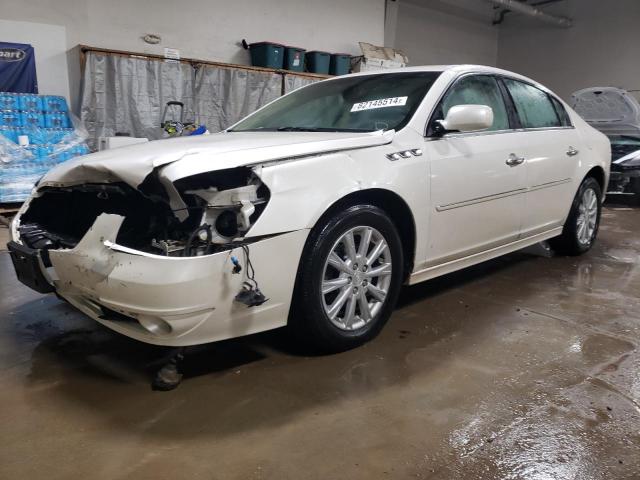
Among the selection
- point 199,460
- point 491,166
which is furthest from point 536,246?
point 199,460

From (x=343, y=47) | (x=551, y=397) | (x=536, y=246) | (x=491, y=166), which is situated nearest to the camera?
(x=551, y=397)

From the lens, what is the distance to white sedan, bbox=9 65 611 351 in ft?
6.11

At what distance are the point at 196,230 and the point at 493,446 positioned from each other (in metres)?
1.25

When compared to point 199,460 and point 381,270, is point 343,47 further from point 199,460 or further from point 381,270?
point 199,460

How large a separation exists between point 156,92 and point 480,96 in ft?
18.0

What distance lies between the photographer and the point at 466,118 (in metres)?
2.52

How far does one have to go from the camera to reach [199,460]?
163 cm

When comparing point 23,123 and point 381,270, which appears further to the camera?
point 23,123

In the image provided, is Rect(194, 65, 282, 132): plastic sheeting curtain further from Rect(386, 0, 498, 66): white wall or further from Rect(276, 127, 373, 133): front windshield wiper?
Rect(276, 127, 373, 133): front windshield wiper

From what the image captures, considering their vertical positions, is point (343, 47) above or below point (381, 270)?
above

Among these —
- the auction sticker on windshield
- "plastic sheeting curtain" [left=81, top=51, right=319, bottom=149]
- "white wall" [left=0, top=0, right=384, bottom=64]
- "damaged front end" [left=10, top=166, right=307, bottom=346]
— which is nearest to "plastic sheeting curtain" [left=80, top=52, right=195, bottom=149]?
"plastic sheeting curtain" [left=81, top=51, right=319, bottom=149]

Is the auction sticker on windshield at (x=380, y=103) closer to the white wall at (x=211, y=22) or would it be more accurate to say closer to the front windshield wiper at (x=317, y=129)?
the front windshield wiper at (x=317, y=129)

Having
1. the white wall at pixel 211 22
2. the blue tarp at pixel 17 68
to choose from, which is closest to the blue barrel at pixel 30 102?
the blue tarp at pixel 17 68

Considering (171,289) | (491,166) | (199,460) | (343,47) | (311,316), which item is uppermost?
(343,47)
